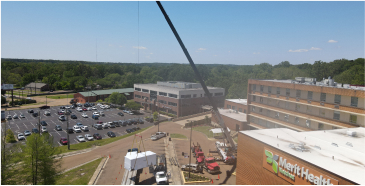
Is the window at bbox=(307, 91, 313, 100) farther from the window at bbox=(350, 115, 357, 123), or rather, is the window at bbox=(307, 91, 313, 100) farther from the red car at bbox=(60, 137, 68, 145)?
the red car at bbox=(60, 137, 68, 145)

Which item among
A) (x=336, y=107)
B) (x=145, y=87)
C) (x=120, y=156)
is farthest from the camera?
(x=145, y=87)

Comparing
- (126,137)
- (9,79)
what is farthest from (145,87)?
(9,79)

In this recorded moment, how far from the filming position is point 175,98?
2559 inches

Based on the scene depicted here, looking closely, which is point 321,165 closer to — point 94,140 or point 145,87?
point 94,140

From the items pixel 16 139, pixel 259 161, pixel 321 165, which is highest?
pixel 321 165

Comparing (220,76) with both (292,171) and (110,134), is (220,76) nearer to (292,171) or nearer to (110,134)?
(110,134)

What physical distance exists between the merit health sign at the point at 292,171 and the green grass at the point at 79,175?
781 inches

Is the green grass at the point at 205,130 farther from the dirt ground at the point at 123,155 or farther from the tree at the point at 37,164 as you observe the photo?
the tree at the point at 37,164

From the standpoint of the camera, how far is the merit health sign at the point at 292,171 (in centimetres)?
1496

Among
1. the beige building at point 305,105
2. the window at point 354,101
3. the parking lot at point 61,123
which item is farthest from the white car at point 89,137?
the window at point 354,101

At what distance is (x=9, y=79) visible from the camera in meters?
114

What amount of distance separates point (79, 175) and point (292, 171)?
2367cm

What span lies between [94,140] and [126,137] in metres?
5.84

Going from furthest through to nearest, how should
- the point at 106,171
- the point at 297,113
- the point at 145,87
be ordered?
1. the point at 145,87
2. the point at 297,113
3. the point at 106,171
